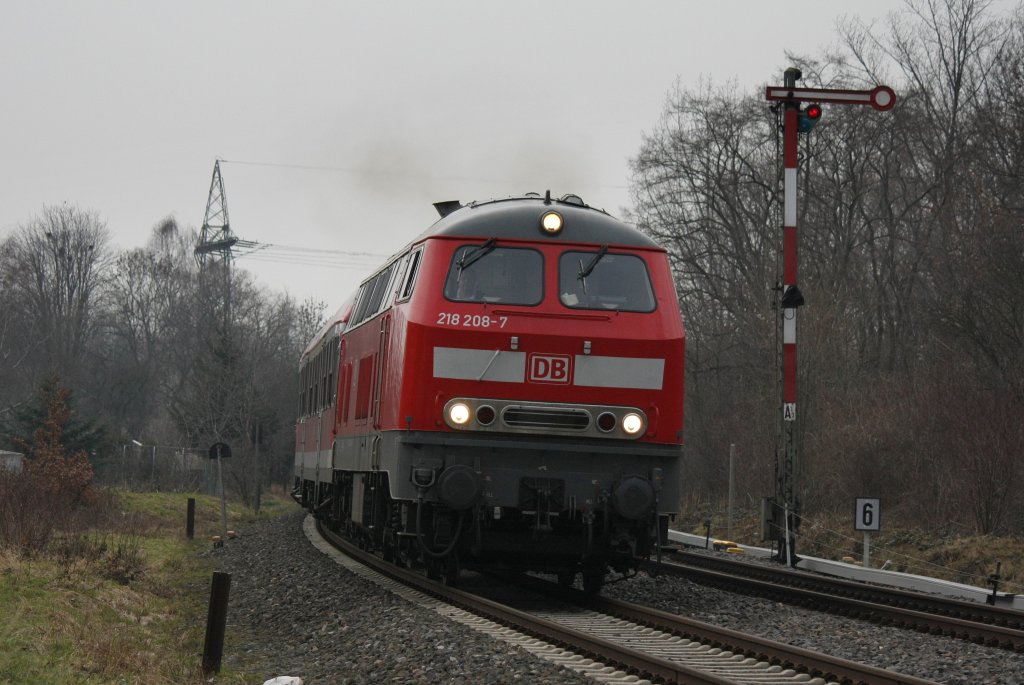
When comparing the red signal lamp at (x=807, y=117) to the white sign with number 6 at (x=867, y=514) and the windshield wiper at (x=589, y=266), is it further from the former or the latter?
the windshield wiper at (x=589, y=266)

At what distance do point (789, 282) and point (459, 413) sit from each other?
8.38 m

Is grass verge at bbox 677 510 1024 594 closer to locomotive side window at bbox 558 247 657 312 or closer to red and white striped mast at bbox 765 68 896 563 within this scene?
red and white striped mast at bbox 765 68 896 563

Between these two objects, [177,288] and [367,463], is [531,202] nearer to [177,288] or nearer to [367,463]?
[367,463]

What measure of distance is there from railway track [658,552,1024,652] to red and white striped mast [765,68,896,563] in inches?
74.9

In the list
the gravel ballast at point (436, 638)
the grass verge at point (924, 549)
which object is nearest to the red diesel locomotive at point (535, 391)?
the gravel ballast at point (436, 638)

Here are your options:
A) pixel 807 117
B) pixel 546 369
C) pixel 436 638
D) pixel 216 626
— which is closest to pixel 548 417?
pixel 546 369

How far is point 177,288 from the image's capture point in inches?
2940

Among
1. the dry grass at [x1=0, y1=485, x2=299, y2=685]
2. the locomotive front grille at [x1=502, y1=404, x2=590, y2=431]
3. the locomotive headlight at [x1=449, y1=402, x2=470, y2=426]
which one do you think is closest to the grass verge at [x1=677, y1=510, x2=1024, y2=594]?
the locomotive front grille at [x1=502, y1=404, x2=590, y2=431]

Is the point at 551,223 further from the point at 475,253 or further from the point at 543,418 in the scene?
the point at 543,418

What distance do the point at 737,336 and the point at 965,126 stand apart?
306 inches

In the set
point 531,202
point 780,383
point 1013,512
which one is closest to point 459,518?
point 531,202

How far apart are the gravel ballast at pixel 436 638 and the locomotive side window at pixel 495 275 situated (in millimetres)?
2861

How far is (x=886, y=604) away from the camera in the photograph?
12273 mm

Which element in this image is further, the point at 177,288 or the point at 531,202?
the point at 177,288
